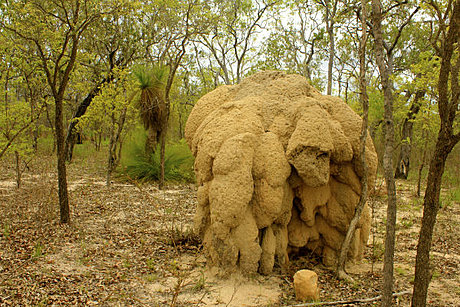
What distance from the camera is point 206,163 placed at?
4.16 m

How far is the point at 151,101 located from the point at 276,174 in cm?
726

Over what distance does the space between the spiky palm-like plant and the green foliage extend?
0.27 meters

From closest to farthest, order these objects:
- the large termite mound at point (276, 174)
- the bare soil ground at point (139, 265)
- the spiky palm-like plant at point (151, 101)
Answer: the bare soil ground at point (139, 265)
the large termite mound at point (276, 174)
the spiky palm-like plant at point (151, 101)

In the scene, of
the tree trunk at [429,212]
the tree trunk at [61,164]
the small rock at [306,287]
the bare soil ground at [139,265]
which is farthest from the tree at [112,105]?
the tree trunk at [429,212]

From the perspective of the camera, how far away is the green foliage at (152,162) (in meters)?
10.0

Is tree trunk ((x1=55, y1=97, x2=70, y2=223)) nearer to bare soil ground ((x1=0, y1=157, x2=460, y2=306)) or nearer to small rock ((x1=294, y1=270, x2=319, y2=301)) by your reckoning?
bare soil ground ((x1=0, y1=157, x2=460, y2=306))

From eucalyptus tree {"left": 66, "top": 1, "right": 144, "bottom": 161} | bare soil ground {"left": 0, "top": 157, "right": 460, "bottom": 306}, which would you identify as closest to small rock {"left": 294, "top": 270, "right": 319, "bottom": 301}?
bare soil ground {"left": 0, "top": 157, "right": 460, "bottom": 306}

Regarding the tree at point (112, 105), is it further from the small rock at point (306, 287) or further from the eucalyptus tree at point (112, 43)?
the small rock at point (306, 287)

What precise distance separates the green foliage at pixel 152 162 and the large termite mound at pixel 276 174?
551 centimetres

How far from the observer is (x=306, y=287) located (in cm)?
345

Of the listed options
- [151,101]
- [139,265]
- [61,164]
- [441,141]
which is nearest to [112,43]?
[151,101]

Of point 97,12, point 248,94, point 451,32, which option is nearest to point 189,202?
point 248,94

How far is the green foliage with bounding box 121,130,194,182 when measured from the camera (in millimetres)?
10031

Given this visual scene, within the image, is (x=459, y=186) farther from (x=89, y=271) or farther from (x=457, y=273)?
(x=89, y=271)
